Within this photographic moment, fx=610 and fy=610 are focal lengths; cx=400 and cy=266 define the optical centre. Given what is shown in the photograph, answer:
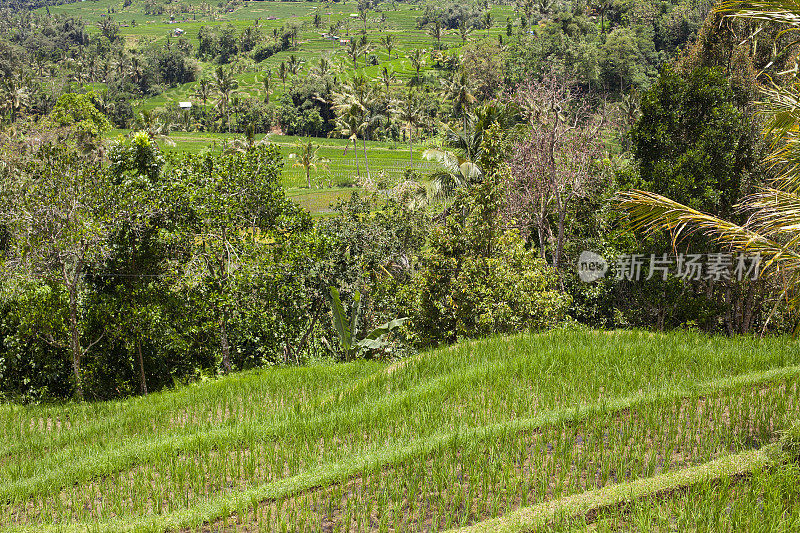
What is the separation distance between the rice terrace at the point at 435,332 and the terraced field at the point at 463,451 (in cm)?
5

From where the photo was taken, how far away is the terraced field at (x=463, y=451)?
5.47m

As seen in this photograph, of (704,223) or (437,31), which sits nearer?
(704,223)

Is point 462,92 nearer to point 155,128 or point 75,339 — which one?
point 155,128

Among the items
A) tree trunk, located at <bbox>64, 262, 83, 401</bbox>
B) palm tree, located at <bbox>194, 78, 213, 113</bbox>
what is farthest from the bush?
palm tree, located at <bbox>194, 78, 213, 113</bbox>

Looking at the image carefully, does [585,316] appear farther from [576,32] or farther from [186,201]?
[576,32]

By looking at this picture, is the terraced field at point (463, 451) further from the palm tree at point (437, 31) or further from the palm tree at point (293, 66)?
the palm tree at point (437, 31)

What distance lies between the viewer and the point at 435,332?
14234mm

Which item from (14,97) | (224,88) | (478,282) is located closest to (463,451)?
(478,282)

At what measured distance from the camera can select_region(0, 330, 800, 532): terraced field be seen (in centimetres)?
547

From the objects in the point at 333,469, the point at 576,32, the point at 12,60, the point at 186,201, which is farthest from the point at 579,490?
the point at 12,60

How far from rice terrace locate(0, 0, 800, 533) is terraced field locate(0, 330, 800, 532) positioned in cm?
5

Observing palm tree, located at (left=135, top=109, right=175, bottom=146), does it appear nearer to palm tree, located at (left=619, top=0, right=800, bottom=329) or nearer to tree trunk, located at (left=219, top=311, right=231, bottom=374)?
tree trunk, located at (left=219, top=311, right=231, bottom=374)

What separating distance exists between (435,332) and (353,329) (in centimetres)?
339

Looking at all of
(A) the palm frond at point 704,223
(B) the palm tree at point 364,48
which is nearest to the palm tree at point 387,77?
(B) the palm tree at point 364,48
